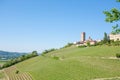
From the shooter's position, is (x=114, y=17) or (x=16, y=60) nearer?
(x=114, y=17)

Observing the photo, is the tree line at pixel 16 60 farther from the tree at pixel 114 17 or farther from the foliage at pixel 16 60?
the tree at pixel 114 17

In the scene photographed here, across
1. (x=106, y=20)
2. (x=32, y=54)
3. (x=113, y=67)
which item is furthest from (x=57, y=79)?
(x=32, y=54)

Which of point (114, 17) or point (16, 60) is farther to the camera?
Answer: point (16, 60)

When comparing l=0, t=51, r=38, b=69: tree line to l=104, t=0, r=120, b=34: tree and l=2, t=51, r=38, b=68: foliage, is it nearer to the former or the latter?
l=2, t=51, r=38, b=68: foliage

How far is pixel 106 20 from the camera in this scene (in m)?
28.7

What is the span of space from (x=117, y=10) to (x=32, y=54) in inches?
4557

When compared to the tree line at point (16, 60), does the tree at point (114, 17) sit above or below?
above

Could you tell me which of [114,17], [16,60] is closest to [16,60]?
[16,60]

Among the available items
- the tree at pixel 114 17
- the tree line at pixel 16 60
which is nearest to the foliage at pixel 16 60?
the tree line at pixel 16 60

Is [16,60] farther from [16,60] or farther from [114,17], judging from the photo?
[114,17]

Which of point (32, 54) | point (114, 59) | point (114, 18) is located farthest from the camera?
point (32, 54)

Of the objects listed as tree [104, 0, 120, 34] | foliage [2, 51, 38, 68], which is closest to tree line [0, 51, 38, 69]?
foliage [2, 51, 38, 68]

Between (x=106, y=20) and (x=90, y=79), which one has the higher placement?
(x=106, y=20)

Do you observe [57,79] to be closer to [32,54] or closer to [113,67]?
[113,67]
